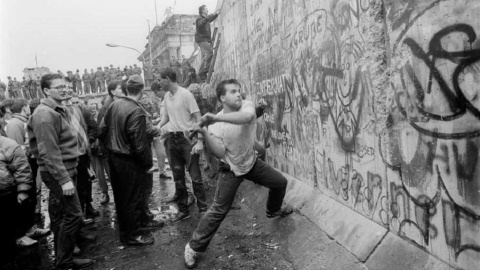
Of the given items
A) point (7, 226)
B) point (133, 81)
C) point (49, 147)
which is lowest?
point (7, 226)

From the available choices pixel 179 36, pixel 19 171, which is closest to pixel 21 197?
pixel 19 171

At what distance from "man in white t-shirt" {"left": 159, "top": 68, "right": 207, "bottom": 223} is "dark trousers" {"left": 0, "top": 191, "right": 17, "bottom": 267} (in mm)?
2099

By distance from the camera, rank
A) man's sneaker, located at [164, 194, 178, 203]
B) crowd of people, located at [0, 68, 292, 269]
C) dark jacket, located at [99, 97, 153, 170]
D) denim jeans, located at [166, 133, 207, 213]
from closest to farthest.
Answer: crowd of people, located at [0, 68, 292, 269] < dark jacket, located at [99, 97, 153, 170] < denim jeans, located at [166, 133, 207, 213] < man's sneaker, located at [164, 194, 178, 203]

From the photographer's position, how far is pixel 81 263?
379 cm

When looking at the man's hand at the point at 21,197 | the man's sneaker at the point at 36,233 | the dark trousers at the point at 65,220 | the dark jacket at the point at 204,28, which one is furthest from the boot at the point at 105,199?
the dark jacket at the point at 204,28

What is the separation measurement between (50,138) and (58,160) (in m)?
0.23

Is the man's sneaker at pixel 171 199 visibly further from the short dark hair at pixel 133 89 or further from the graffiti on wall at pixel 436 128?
the graffiti on wall at pixel 436 128

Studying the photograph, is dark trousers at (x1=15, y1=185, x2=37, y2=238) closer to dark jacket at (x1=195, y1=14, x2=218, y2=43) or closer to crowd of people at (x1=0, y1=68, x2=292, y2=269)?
crowd of people at (x1=0, y1=68, x2=292, y2=269)

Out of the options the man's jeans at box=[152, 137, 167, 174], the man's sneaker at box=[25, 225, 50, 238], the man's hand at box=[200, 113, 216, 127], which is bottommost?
Answer: the man's sneaker at box=[25, 225, 50, 238]

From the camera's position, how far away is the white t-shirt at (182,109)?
5.00 metres

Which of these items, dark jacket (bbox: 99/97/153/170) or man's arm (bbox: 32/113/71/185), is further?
dark jacket (bbox: 99/97/153/170)

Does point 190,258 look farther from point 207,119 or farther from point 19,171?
point 19,171

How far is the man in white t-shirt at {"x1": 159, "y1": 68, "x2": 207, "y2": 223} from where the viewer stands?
16.4 ft

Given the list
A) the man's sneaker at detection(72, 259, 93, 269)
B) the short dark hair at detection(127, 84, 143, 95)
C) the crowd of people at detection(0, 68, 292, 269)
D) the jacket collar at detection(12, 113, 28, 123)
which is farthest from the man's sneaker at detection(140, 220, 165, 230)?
the jacket collar at detection(12, 113, 28, 123)
